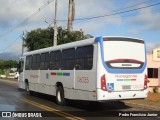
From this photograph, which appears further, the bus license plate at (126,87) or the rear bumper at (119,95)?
the bus license plate at (126,87)

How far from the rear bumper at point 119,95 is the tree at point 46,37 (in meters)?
25.7

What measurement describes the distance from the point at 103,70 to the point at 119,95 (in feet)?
4.05

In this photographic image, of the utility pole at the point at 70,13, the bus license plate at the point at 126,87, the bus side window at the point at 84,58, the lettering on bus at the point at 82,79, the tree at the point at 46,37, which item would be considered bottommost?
the bus license plate at the point at 126,87

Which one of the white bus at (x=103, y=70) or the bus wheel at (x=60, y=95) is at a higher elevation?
the white bus at (x=103, y=70)

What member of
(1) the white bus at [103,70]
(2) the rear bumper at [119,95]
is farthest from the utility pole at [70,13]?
(2) the rear bumper at [119,95]

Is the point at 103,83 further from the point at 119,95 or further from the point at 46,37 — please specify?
the point at 46,37

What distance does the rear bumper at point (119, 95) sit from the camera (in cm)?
1520

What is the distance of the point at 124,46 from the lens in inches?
635

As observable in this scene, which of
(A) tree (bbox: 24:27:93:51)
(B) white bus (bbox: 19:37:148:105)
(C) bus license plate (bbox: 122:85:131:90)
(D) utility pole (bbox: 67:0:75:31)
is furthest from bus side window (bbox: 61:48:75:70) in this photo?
(A) tree (bbox: 24:27:93:51)

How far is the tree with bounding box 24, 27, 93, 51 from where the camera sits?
41816mm

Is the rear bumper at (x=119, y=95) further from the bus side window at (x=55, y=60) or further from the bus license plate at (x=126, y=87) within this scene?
the bus side window at (x=55, y=60)

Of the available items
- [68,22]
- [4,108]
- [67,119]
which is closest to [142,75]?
[67,119]

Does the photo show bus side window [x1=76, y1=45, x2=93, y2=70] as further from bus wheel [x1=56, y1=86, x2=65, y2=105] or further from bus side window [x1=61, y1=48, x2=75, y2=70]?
bus wheel [x1=56, y1=86, x2=65, y2=105]

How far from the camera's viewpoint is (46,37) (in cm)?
4244
